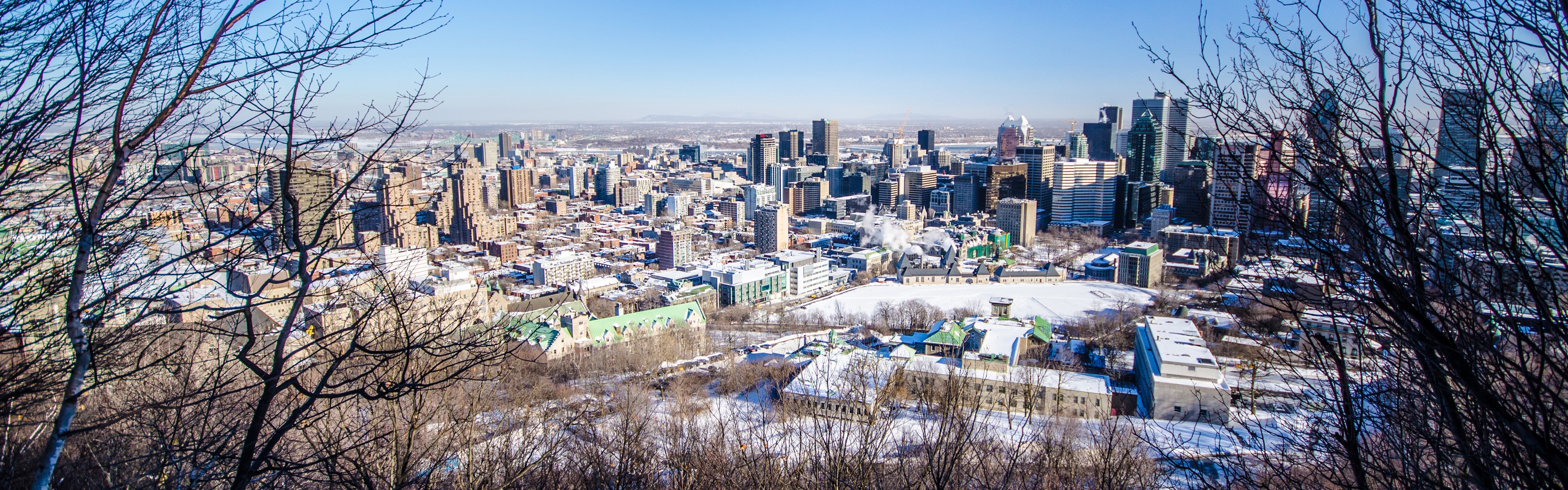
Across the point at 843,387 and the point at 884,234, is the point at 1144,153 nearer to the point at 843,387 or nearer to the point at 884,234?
the point at 884,234

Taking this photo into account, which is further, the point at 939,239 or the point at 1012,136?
the point at 1012,136

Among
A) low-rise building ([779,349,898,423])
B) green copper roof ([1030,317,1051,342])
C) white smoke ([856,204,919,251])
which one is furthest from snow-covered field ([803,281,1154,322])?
low-rise building ([779,349,898,423])

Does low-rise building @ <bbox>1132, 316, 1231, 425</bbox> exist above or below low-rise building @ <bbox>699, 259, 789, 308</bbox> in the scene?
above

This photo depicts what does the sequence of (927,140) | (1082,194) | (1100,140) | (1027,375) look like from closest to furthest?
(1027,375) < (1082,194) < (1100,140) < (927,140)

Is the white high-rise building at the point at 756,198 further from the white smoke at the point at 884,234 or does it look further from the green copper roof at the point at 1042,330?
the green copper roof at the point at 1042,330

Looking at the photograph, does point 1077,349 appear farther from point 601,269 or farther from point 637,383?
point 601,269

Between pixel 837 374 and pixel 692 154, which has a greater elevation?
pixel 837 374

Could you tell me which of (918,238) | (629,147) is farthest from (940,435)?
(629,147)

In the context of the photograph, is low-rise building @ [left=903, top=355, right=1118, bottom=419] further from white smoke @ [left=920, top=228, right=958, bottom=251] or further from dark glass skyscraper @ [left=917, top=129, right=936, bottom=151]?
dark glass skyscraper @ [left=917, top=129, right=936, bottom=151]

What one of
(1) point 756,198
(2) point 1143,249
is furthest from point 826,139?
(2) point 1143,249
